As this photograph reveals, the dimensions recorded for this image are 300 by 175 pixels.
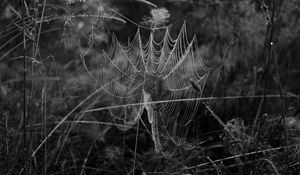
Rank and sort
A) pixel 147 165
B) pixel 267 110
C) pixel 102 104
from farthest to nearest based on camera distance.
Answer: pixel 102 104 → pixel 267 110 → pixel 147 165

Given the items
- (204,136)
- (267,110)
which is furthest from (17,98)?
(267,110)

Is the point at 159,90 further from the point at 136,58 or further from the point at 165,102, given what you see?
the point at 136,58

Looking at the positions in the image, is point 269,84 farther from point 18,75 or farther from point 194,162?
point 18,75

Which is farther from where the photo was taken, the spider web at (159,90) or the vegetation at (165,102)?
the spider web at (159,90)

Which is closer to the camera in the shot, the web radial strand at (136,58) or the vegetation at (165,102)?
the vegetation at (165,102)

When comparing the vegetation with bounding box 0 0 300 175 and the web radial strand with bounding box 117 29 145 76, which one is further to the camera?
the web radial strand with bounding box 117 29 145 76

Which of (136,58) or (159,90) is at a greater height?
(136,58)

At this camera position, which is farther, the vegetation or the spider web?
the spider web

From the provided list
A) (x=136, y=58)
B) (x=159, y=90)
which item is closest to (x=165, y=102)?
(x=159, y=90)
